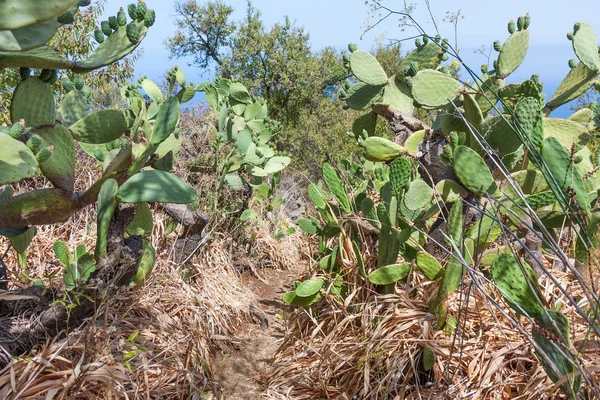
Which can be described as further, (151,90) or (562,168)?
(151,90)

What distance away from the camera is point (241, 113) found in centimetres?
523

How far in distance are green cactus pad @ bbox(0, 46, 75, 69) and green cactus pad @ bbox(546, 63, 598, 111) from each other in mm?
2441

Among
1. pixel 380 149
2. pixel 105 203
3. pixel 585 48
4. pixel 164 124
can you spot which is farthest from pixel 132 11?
pixel 585 48

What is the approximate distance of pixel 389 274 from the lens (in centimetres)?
265

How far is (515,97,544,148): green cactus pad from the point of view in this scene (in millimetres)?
2057

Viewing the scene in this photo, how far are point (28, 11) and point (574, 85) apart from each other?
2699 millimetres

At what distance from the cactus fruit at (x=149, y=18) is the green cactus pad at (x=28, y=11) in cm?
111

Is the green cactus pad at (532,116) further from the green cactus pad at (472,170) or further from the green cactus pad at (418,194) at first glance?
the green cactus pad at (418,194)

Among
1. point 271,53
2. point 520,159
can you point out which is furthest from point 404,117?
point 271,53

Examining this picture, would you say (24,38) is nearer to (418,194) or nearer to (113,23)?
(113,23)

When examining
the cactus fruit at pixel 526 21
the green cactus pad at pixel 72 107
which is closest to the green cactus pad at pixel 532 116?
the cactus fruit at pixel 526 21

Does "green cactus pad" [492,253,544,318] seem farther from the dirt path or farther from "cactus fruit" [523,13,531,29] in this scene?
"cactus fruit" [523,13,531,29]

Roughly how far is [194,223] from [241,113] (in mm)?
1872

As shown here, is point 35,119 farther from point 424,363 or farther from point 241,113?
point 241,113
